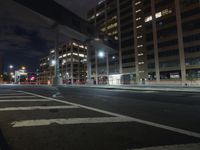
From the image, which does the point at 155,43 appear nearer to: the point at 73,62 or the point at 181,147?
the point at 181,147

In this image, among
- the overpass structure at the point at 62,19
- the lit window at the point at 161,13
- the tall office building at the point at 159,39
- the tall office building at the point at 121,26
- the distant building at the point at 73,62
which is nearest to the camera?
the overpass structure at the point at 62,19

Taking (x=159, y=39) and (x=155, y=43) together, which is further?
(x=155, y=43)

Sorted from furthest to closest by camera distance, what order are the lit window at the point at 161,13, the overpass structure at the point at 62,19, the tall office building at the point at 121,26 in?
the tall office building at the point at 121,26 → the lit window at the point at 161,13 → the overpass structure at the point at 62,19

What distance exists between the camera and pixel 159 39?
204 feet

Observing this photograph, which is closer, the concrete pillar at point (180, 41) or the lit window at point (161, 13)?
the concrete pillar at point (180, 41)

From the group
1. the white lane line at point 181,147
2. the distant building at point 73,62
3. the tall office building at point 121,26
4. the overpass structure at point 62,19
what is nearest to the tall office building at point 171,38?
the tall office building at point 121,26

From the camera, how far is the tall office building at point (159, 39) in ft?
174

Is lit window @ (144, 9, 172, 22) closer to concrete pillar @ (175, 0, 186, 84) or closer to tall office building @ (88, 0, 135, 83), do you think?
concrete pillar @ (175, 0, 186, 84)

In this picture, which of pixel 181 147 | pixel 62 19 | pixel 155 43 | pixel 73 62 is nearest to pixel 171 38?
pixel 155 43

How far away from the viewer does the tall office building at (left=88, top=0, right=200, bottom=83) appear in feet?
174

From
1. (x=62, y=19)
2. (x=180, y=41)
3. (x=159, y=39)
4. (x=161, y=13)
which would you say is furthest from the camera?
(x=159, y=39)

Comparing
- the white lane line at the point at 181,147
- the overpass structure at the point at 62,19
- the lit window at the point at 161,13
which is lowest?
the white lane line at the point at 181,147

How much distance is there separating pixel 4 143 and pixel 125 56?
242ft

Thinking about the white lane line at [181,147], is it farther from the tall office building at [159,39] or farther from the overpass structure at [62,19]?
the tall office building at [159,39]
